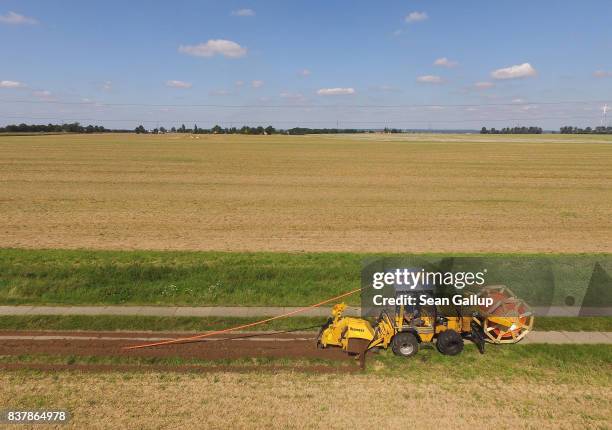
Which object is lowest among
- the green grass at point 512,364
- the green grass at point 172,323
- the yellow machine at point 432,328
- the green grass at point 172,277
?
the green grass at point 172,323

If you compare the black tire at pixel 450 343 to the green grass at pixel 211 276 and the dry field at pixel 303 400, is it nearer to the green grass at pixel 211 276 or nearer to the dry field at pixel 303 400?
the dry field at pixel 303 400

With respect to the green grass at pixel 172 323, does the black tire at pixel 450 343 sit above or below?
above

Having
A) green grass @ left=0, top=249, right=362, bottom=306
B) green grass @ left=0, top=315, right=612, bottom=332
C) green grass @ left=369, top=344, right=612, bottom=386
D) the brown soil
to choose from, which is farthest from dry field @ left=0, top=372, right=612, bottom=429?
green grass @ left=0, top=249, right=362, bottom=306

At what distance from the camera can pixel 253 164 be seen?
210ft

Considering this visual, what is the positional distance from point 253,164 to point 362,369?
56.2 meters

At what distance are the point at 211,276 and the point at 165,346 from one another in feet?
16.0

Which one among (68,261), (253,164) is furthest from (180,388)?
(253,164)

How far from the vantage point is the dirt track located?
10477 millimetres

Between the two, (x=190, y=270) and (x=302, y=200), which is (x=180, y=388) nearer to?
(x=190, y=270)

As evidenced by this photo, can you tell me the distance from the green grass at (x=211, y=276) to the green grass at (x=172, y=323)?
4.52ft

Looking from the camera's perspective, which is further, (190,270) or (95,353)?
(190,270)

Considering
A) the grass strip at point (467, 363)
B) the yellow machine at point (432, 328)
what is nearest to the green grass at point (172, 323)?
the grass strip at point (467, 363)

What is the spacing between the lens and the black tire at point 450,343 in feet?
33.8

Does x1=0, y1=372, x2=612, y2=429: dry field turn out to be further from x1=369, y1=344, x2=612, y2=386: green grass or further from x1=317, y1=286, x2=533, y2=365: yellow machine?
x1=317, y1=286, x2=533, y2=365: yellow machine
